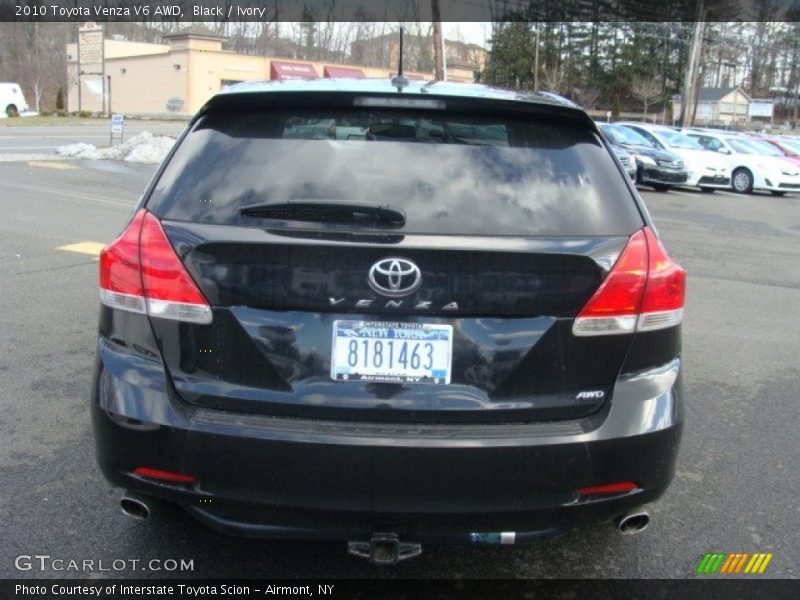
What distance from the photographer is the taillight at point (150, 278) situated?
7.66 ft

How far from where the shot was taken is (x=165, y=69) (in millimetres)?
57969

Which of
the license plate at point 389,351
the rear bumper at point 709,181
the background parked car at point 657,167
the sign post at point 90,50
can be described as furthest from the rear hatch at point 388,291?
the sign post at point 90,50

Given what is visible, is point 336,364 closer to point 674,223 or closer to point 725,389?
point 725,389

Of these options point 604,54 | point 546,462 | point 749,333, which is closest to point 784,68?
point 604,54

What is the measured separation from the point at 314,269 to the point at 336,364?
11.4 inches

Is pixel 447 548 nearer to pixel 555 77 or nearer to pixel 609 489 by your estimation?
pixel 609 489

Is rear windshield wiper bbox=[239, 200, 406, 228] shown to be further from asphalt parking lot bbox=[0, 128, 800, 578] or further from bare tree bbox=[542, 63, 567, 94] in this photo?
bare tree bbox=[542, 63, 567, 94]

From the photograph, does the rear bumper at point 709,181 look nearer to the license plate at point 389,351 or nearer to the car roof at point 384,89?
the car roof at point 384,89

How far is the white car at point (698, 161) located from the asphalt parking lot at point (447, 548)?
1323cm

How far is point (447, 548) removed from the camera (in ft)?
10.0

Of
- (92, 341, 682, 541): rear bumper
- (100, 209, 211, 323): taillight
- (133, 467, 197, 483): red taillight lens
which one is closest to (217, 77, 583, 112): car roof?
(100, 209, 211, 323): taillight

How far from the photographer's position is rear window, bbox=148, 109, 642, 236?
2.38 metres

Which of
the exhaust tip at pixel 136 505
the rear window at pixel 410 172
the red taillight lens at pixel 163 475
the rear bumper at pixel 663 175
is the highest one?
the rear window at pixel 410 172

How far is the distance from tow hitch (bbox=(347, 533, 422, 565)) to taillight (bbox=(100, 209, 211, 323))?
849 mm
